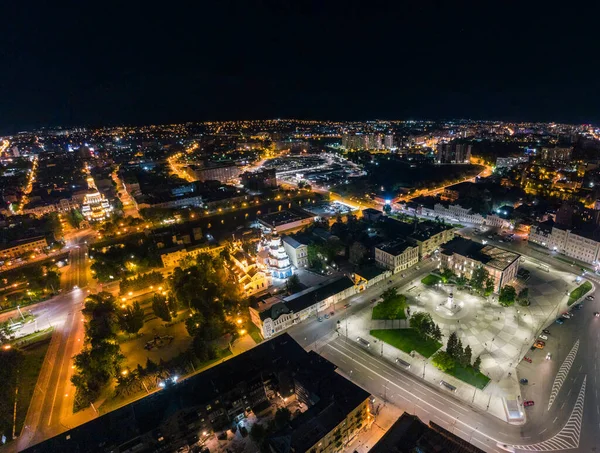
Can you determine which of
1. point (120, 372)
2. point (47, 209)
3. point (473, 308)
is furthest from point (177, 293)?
point (47, 209)

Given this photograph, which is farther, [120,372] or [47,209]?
[47,209]

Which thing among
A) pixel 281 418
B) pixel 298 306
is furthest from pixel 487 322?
pixel 281 418

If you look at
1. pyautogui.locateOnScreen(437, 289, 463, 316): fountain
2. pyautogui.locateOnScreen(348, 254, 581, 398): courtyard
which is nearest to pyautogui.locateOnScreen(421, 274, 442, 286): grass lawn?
pyautogui.locateOnScreen(348, 254, 581, 398): courtyard

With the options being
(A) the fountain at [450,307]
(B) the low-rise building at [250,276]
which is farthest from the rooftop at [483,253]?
(B) the low-rise building at [250,276]

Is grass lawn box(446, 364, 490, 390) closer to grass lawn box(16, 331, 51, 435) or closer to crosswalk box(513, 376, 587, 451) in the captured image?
crosswalk box(513, 376, 587, 451)

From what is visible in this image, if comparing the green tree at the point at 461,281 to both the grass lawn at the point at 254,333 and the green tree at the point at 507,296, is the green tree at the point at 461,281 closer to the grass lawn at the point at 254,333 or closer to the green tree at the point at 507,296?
the green tree at the point at 507,296

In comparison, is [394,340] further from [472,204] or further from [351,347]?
[472,204]
